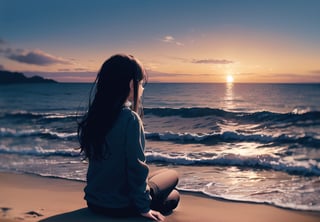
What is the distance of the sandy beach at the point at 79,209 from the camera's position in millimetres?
3424

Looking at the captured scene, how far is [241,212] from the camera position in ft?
12.5

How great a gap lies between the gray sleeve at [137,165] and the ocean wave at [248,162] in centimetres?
346

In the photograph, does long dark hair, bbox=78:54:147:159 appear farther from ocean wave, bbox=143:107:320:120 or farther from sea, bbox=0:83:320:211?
ocean wave, bbox=143:107:320:120

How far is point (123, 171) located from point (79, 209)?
0.72 meters

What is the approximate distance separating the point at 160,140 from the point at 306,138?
126 inches

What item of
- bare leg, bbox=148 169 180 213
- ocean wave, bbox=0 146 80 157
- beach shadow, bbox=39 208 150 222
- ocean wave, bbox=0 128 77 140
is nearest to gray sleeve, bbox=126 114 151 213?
beach shadow, bbox=39 208 150 222

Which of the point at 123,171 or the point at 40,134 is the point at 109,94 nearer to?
the point at 123,171

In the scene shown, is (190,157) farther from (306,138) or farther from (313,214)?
(306,138)

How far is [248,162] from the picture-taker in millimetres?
6250

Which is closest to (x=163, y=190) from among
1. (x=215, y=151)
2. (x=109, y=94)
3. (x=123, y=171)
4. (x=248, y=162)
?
(x=123, y=171)

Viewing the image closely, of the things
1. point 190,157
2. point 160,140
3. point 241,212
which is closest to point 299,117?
point 160,140

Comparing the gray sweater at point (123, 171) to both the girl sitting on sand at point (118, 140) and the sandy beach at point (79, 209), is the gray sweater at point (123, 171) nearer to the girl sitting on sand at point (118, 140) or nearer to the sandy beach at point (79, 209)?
the girl sitting on sand at point (118, 140)

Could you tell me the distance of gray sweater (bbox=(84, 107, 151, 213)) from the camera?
265 centimetres

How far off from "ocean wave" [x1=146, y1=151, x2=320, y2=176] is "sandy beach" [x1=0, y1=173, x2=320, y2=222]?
1.83 metres
